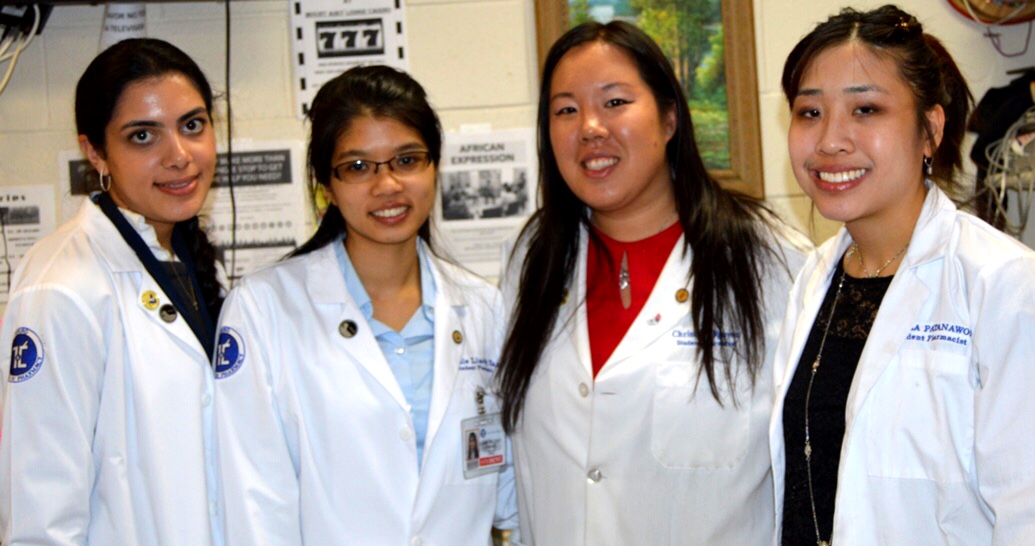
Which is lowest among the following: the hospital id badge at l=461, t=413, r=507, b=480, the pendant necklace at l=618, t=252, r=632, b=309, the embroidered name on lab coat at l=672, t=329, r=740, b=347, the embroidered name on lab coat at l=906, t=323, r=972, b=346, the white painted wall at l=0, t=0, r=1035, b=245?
the hospital id badge at l=461, t=413, r=507, b=480

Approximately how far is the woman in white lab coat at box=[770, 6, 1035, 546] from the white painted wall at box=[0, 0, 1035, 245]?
1.07m

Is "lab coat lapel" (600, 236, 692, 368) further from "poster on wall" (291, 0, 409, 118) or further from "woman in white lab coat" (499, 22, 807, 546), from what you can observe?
"poster on wall" (291, 0, 409, 118)

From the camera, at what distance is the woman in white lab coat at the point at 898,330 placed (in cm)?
138

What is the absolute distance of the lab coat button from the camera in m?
1.95

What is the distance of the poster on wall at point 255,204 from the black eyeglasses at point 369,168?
0.81 metres

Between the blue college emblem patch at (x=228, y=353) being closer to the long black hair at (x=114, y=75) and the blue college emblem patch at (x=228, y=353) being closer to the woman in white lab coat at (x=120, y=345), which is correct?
the woman in white lab coat at (x=120, y=345)

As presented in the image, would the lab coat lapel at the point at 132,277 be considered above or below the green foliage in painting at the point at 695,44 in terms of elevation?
below

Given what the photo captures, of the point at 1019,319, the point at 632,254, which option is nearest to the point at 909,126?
the point at 1019,319

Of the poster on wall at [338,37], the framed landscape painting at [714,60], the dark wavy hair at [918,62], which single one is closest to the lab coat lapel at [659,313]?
the dark wavy hair at [918,62]

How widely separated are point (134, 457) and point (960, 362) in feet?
4.83

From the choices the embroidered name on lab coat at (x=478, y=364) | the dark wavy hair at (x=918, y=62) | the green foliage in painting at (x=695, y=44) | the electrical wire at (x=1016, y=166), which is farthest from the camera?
the green foliage in painting at (x=695, y=44)

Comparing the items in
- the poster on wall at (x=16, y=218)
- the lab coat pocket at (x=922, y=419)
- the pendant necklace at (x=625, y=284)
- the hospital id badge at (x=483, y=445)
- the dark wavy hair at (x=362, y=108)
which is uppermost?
the dark wavy hair at (x=362, y=108)

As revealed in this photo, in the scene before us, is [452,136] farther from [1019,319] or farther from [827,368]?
[1019,319]

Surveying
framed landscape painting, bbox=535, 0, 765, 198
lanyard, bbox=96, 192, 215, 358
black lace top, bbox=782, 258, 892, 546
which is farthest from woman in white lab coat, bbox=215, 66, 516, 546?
framed landscape painting, bbox=535, 0, 765, 198
